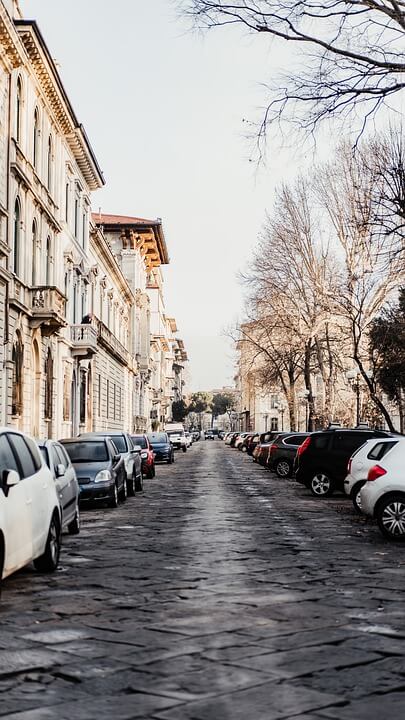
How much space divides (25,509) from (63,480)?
447 cm

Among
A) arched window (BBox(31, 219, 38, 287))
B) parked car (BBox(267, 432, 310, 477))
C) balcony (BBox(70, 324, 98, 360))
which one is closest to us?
arched window (BBox(31, 219, 38, 287))

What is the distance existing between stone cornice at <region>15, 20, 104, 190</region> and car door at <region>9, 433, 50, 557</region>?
21870 millimetres

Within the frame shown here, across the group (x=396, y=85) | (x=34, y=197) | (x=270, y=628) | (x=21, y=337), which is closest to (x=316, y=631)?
(x=270, y=628)

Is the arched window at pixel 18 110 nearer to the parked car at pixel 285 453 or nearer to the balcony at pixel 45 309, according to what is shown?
the balcony at pixel 45 309

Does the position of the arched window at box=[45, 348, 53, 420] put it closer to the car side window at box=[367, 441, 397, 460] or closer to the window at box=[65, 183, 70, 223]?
the window at box=[65, 183, 70, 223]

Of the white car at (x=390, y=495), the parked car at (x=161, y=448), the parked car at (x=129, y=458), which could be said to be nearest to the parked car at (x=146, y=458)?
the parked car at (x=129, y=458)

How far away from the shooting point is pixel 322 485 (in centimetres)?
2412

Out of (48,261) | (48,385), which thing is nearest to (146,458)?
(48,385)

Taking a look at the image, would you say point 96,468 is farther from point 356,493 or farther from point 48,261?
point 48,261

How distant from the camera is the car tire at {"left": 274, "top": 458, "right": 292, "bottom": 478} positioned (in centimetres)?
3478

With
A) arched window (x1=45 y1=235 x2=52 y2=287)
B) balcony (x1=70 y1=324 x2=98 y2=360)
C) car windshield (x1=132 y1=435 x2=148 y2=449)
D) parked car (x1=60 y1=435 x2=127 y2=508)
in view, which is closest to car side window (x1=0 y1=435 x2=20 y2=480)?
parked car (x1=60 y1=435 x2=127 y2=508)

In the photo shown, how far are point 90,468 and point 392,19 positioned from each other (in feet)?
34.7

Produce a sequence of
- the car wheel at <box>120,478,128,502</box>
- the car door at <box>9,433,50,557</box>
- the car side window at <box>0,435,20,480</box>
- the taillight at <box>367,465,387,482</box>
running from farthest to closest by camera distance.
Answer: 1. the car wheel at <box>120,478,128,502</box>
2. the taillight at <box>367,465,387,482</box>
3. the car door at <box>9,433,50,557</box>
4. the car side window at <box>0,435,20,480</box>

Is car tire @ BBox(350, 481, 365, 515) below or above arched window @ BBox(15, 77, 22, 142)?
below
